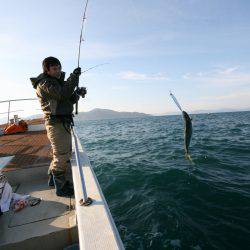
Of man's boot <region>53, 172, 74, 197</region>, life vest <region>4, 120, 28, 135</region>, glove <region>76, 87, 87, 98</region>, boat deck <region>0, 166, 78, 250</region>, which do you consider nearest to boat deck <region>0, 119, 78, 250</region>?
boat deck <region>0, 166, 78, 250</region>

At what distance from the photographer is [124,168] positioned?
9.25 metres

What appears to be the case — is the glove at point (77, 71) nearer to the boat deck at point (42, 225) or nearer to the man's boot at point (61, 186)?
the man's boot at point (61, 186)

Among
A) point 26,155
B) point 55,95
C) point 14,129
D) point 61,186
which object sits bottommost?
point 61,186

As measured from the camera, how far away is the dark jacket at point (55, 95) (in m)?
3.65

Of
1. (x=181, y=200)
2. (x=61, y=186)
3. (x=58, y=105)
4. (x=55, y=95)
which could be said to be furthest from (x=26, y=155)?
(x=181, y=200)

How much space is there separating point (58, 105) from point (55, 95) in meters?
0.28

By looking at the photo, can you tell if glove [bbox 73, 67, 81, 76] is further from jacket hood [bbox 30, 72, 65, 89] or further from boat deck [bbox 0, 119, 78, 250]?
boat deck [bbox 0, 119, 78, 250]

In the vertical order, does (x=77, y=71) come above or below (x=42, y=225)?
above

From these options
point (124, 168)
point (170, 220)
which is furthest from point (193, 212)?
point (124, 168)

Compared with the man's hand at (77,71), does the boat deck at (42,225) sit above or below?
below

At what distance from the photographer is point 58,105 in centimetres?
392

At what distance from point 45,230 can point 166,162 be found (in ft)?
23.2

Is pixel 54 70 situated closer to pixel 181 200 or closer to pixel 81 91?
pixel 81 91

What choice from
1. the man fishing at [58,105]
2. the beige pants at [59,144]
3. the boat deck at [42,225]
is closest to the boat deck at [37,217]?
the boat deck at [42,225]
